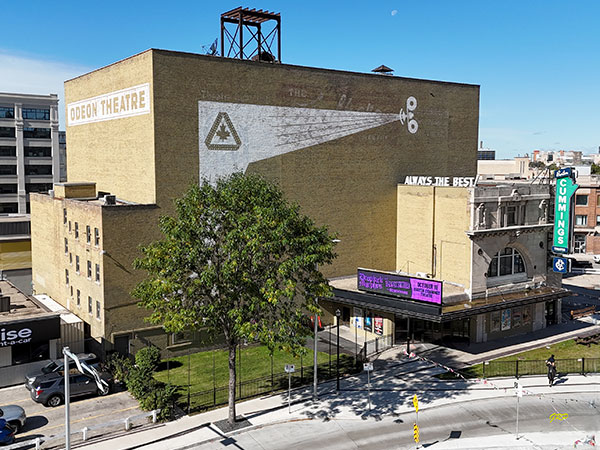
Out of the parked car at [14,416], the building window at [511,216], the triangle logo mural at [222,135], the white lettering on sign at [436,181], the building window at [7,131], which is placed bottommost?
the parked car at [14,416]

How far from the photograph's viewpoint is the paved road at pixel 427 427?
97.8 ft

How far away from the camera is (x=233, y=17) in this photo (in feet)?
170

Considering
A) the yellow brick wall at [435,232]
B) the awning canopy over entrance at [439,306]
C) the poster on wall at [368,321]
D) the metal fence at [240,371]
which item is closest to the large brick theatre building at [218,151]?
the yellow brick wall at [435,232]

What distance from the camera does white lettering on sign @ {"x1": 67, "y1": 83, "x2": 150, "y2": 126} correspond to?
42797 mm

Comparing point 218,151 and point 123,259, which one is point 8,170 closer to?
point 218,151

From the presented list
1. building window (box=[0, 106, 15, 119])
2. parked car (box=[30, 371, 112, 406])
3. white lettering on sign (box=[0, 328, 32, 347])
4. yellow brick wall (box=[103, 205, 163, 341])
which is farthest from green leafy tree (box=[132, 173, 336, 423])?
building window (box=[0, 106, 15, 119])

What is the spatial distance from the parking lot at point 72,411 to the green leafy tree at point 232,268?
6709mm

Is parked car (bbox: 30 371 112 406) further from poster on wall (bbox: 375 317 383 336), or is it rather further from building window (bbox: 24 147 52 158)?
building window (bbox: 24 147 52 158)

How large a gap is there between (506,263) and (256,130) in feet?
76.5

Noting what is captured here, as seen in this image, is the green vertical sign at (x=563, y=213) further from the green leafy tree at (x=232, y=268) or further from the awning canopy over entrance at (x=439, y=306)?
the green leafy tree at (x=232, y=268)

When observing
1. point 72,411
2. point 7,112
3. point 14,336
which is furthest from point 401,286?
point 7,112

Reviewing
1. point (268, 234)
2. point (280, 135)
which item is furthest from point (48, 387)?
point (280, 135)

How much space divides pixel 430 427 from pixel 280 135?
25.5 meters

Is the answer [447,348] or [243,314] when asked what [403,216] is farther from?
[243,314]
